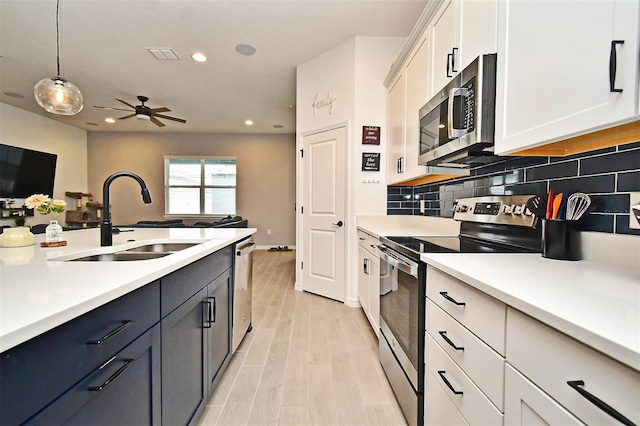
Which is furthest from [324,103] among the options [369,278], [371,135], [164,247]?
[164,247]

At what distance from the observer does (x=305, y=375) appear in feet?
6.05

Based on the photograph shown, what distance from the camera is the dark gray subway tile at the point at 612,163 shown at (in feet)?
3.19

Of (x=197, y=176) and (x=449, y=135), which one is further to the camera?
(x=197, y=176)

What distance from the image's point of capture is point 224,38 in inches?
128

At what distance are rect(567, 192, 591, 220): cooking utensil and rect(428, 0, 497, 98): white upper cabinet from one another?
0.73 m

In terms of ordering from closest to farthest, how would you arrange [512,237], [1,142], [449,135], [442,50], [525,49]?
1. [525,49]
2. [512,237]
3. [449,135]
4. [442,50]
5. [1,142]

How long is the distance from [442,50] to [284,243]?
6118 millimetres

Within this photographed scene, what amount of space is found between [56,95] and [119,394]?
9.38 feet

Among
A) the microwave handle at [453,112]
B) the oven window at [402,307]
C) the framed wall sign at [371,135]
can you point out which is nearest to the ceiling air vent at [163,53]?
the framed wall sign at [371,135]

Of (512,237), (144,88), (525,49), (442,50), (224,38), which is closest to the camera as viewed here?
(525,49)

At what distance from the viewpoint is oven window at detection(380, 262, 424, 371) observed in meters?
1.31

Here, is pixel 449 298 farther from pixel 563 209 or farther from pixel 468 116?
pixel 468 116

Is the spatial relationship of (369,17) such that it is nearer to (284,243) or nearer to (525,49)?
(525,49)

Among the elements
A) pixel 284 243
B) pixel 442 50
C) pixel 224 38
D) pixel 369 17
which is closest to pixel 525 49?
pixel 442 50
